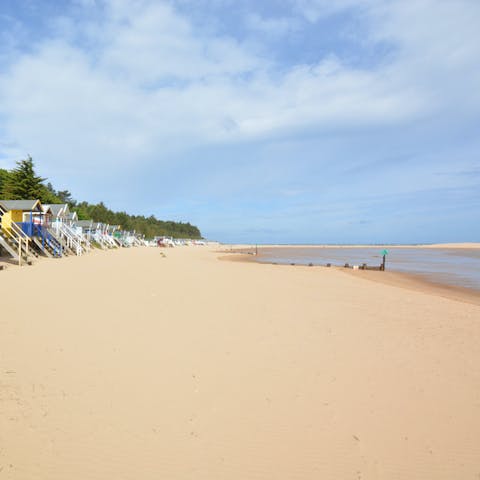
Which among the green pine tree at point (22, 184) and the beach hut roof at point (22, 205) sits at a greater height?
the green pine tree at point (22, 184)

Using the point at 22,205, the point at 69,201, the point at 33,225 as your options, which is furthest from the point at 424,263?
the point at 69,201

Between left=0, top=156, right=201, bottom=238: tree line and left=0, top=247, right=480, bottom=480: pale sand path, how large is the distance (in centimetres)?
4254

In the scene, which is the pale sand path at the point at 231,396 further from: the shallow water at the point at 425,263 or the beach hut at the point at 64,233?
the beach hut at the point at 64,233

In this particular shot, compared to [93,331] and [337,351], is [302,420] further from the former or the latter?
[93,331]

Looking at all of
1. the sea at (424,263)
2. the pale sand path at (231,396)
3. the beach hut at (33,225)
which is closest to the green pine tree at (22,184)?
the beach hut at (33,225)

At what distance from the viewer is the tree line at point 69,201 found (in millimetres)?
42406

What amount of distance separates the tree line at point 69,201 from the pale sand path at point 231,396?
4254 cm

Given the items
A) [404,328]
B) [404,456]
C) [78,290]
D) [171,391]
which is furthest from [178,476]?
[78,290]

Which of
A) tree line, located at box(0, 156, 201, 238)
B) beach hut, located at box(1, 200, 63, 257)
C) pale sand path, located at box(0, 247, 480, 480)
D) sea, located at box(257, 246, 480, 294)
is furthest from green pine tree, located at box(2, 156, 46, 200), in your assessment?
pale sand path, located at box(0, 247, 480, 480)

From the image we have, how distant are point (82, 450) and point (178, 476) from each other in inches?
33.9

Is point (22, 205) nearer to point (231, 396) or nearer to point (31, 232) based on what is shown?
point (31, 232)

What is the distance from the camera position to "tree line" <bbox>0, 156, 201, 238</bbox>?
139 feet

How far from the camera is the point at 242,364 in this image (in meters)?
4.61

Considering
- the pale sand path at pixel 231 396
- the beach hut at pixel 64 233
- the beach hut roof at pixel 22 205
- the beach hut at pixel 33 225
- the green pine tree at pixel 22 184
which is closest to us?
the pale sand path at pixel 231 396
